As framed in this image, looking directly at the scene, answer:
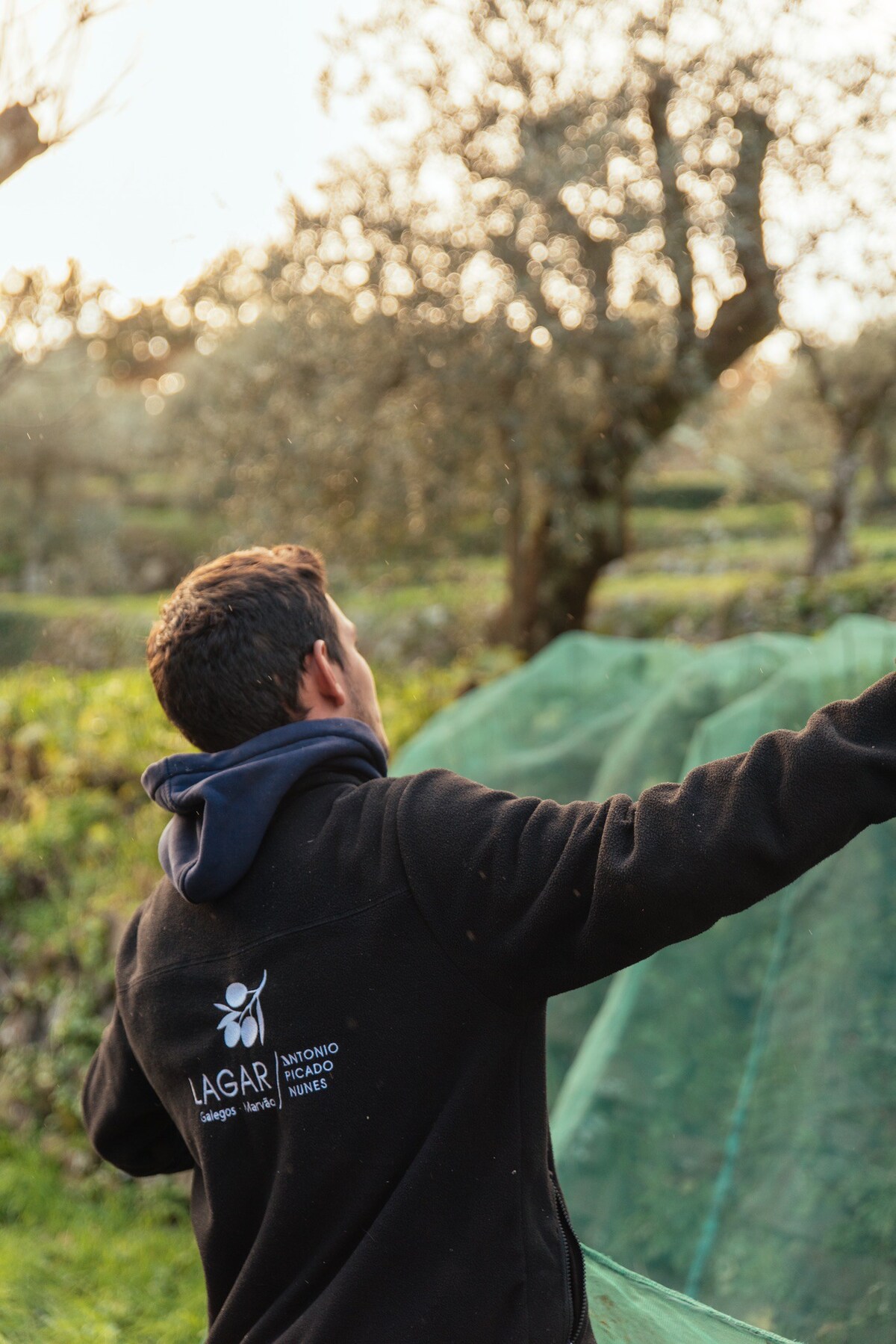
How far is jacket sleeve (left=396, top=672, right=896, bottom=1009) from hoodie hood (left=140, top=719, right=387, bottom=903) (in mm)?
181

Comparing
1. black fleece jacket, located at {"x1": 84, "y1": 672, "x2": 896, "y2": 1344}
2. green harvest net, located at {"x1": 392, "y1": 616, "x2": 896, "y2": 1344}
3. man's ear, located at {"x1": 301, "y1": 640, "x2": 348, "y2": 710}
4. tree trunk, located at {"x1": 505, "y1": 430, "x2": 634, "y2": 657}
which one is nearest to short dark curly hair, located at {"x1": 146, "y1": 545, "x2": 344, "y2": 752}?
man's ear, located at {"x1": 301, "y1": 640, "x2": 348, "y2": 710}

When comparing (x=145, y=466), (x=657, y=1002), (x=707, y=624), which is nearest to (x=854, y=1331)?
(x=657, y=1002)

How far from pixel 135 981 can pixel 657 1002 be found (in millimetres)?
1918

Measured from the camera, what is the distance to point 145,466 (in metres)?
28.0

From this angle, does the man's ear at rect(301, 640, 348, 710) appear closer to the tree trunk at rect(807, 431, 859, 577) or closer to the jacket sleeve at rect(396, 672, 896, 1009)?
the jacket sleeve at rect(396, 672, 896, 1009)

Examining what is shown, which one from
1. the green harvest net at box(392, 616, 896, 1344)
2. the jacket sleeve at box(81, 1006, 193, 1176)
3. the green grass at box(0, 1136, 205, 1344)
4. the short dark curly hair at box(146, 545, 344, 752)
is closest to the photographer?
the short dark curly hair at box(146, 545, 344, 752)

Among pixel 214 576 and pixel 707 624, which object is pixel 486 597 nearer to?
pixel 707 624

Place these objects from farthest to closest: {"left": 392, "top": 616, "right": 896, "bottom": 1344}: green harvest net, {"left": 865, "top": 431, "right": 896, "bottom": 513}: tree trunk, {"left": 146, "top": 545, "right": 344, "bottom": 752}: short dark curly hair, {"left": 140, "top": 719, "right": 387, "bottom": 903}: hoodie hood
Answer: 1. {"left": 865, "top": 431, "right": 896, "bottom": 513}: tree trunk
2. {"left": 392, "top": 616, "right": 896, "bottom": 1344}: green harvest net
3. {"left": 146, "top": 545, "right": 344, "bottom": 752}: short dark curly hair
4. {"left": 140, "top": 719, "right": 387, "bottom": 903}: hoodie hood

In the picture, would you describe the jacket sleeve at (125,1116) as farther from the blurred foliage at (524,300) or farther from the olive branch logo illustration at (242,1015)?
the blurred foliage at (524,300)

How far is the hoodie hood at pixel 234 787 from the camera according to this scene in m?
1.45

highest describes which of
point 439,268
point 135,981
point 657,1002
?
point 439,268

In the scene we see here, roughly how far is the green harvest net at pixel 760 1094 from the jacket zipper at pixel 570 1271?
1.44ft

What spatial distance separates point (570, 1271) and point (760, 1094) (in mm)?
1551

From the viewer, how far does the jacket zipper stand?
147cm
